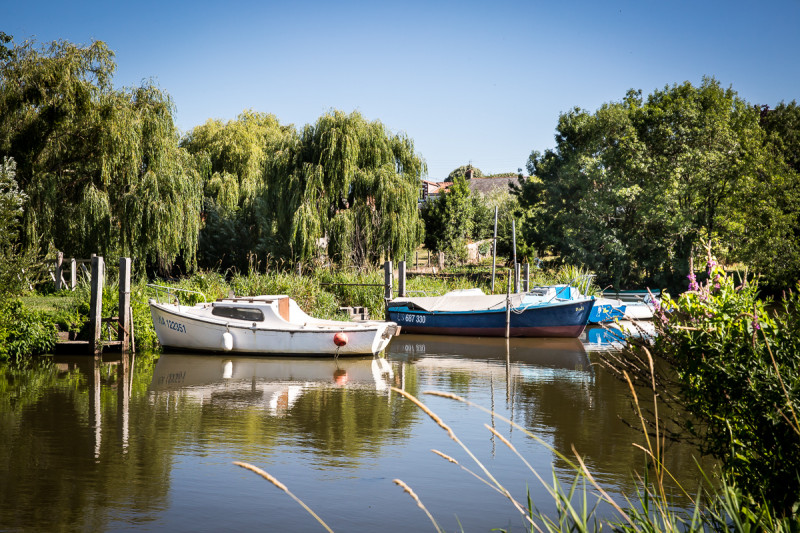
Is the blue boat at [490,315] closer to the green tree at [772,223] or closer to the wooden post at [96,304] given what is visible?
the wooden post at [96,304]

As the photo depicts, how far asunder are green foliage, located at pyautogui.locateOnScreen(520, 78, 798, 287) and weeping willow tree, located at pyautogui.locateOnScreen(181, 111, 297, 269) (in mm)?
15878

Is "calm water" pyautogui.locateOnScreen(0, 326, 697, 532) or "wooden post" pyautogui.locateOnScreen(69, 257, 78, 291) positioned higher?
"wooden post" pyautogui.locateOnScreen(69, 257, 78, 291)

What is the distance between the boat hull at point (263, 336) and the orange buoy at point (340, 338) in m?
0.07

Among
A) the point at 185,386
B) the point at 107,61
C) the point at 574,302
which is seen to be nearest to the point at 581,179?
the point at 574,302

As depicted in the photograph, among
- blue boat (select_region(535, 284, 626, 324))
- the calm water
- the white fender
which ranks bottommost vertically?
the calm water

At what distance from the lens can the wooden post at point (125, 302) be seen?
1673 cm

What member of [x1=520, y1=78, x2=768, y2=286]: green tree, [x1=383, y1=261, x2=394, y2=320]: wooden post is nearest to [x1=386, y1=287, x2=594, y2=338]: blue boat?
[x1=383, y1=261, x2=394, y2=320]: wooden post

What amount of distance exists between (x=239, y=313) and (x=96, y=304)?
3.18m

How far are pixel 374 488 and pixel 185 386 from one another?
278 inches

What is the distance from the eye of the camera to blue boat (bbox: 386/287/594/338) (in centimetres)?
2327

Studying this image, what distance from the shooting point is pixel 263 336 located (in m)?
17.6

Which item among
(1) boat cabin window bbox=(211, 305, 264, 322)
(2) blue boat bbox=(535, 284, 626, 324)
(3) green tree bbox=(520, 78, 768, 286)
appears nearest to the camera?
(1) boat cabin window bbox=(211, 305, 264, 322)

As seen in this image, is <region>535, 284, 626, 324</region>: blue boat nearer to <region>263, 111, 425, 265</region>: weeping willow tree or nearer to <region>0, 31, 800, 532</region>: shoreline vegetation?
<region>0, 31, 800, 532</region>: shoreline vegetation

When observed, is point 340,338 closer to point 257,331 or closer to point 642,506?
point 257,331
